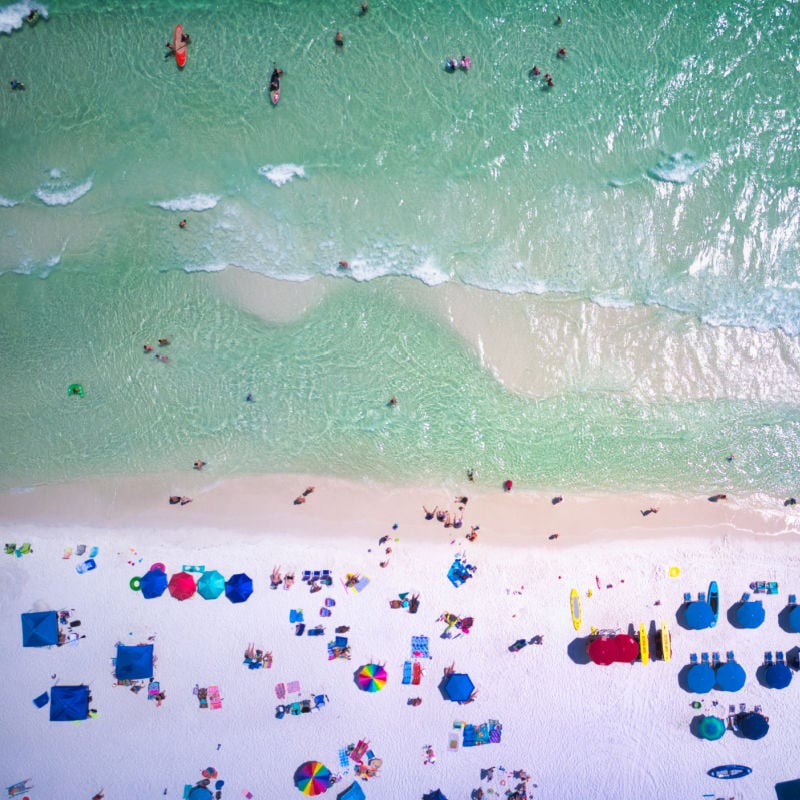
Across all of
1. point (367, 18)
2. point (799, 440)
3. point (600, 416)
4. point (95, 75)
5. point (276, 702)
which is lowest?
point (276, 702)

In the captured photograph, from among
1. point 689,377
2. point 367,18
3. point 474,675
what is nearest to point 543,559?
point 474,675

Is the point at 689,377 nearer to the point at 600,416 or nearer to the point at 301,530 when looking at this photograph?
the point at 600,416

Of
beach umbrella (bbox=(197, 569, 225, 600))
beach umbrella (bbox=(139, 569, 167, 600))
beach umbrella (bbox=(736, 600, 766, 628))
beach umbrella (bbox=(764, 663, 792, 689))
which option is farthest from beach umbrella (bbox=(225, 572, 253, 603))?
beach umbrella (bbox=(764, 663, 792, 689))

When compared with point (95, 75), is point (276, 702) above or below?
below

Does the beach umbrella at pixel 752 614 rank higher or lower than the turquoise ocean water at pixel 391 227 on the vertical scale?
lower

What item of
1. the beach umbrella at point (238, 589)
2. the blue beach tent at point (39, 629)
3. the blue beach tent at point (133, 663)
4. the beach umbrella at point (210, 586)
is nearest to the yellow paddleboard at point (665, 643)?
the beach umbrella at point (238, 589)

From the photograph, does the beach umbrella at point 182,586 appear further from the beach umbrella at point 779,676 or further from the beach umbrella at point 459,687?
the beach umbrella at point 779,676
